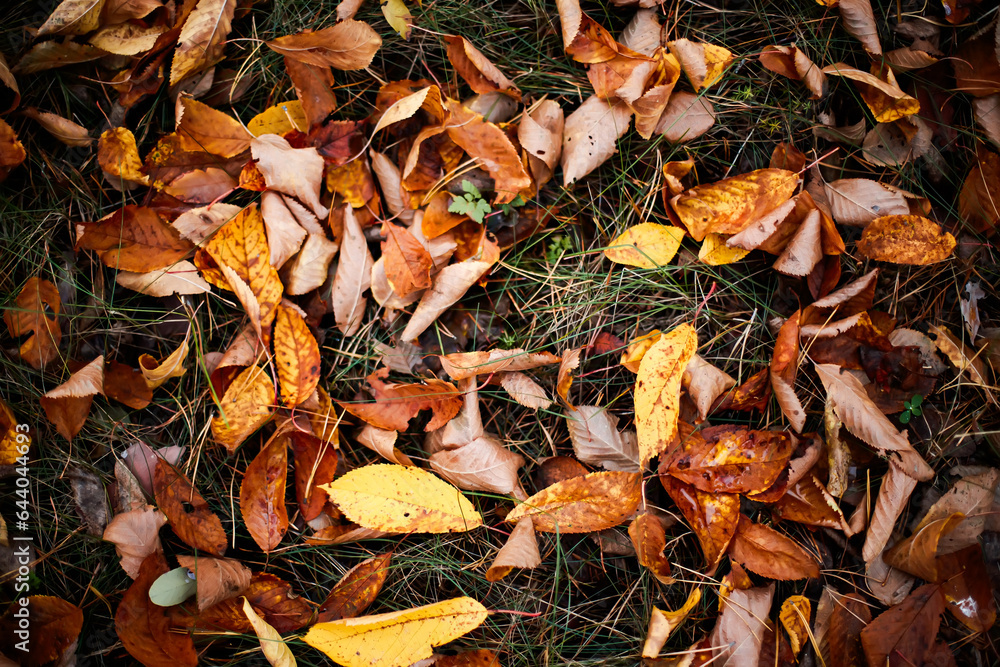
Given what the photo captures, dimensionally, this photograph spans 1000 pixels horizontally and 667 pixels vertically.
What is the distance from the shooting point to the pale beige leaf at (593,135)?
185 cm

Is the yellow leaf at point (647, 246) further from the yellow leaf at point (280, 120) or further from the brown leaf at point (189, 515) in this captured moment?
the brown leaf at point (189, 515)

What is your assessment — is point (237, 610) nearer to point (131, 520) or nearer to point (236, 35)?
point (131, 520)

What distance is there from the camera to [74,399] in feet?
5.82

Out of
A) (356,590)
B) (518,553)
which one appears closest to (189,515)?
(356,590)

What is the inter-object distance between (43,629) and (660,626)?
1.86 m

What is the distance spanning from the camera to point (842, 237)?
191 cm

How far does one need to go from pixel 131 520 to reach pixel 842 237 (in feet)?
8.13

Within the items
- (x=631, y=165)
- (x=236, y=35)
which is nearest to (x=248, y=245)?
(x=236, y=35)

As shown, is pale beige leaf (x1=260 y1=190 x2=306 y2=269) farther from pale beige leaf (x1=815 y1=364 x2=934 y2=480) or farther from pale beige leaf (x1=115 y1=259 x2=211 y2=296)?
pale beige leaf (x1=815 y1=364 x2=934 y2=480)

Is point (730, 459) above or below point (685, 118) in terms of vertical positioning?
below

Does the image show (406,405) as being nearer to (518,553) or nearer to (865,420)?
(518,553)

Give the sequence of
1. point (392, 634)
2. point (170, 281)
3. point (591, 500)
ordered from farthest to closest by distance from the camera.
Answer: point (170, 281)
point (591, 500)
point (392, 634)

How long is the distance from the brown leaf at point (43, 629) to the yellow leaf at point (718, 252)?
88.4 inches

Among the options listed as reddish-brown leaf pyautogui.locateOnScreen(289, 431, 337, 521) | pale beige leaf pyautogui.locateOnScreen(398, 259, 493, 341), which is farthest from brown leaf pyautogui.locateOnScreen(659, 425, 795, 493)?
reddish-brown leaf pyautogui.locateOnScreen(289, 431, 337, 521)
